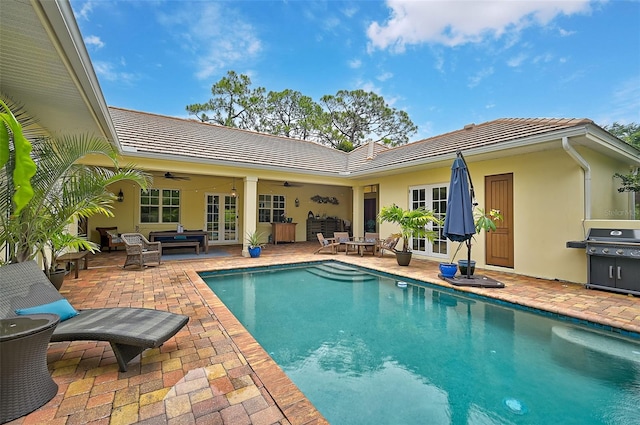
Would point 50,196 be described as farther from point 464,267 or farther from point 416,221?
point 464,267

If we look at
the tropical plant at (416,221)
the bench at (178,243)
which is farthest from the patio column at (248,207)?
the tropical plant at (416,221)

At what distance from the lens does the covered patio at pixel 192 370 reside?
79.7 inches

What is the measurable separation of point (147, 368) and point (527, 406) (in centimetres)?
348

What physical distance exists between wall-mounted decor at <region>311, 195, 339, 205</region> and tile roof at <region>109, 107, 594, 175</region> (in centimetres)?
251

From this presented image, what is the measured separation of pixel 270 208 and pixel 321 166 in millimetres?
3929

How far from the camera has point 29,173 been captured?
1.66 m

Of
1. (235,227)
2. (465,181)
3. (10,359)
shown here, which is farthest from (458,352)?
(235,227)

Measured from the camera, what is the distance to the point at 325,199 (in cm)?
1539

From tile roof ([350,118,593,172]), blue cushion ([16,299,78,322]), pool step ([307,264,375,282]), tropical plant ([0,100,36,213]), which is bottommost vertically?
pool step ([307,264,375,282])

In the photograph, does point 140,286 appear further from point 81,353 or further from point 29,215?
point 81,353

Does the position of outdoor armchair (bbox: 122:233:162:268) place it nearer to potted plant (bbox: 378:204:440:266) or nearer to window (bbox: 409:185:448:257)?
potted plant (bbox: 378:204:440:266)

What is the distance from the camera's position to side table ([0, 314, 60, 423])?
1860 millimetres

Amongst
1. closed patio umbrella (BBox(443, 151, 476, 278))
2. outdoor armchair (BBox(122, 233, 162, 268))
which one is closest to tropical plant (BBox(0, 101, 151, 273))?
outdoor armchair (BBox(122, 233, 162, 268))

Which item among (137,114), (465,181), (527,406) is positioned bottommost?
(527,406)
